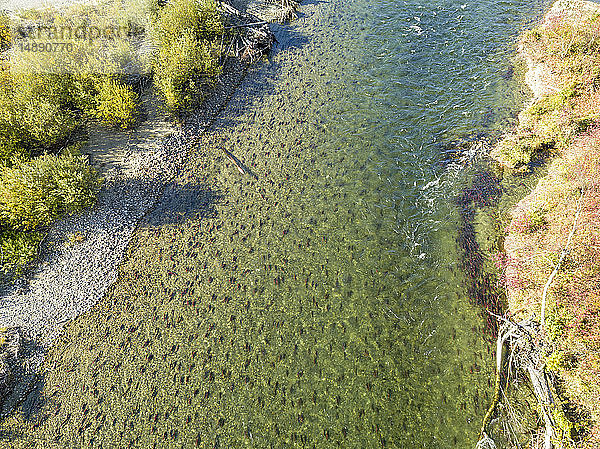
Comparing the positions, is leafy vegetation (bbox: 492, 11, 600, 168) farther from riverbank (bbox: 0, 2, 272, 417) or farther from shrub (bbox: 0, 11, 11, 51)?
shrub (bbox: 0, 11, 11, 51)

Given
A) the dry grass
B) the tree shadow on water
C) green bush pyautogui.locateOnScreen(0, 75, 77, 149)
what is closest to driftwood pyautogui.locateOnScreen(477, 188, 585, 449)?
the dry grass

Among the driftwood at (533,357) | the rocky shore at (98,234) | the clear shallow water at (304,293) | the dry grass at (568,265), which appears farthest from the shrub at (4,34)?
the driftwood at (533,357)

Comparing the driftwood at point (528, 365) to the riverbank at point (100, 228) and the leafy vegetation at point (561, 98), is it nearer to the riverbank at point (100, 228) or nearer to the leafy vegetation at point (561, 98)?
the leafy vegetation at point (561, 98)

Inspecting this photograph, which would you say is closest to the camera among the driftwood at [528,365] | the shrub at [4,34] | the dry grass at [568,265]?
the driftwood at [528,365]

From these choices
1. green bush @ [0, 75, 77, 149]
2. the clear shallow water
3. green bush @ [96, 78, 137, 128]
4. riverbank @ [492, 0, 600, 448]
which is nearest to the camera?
riverbank @ [492, 0, 600, 448]

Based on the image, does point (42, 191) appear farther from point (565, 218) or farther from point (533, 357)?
point (565, 218)

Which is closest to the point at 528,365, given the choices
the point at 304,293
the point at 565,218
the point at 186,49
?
the point at 565,218
